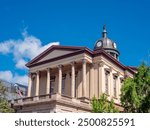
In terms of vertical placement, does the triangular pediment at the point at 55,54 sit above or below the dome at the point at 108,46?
below

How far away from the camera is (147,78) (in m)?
A: 27.2

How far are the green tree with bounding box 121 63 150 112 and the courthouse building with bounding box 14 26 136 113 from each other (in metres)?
12.0

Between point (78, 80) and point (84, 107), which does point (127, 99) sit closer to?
point (84, 107)

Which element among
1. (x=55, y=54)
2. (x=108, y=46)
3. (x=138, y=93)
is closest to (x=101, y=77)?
(x=55, y=54)

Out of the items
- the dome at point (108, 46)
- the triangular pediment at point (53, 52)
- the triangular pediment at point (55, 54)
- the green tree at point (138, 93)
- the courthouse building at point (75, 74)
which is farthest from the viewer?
the dome at point (108, 46)

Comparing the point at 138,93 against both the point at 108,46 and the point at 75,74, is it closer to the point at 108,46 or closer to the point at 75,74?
the point at 75,74

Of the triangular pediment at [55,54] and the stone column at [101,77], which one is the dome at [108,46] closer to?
the triangular pediment at [55,54]

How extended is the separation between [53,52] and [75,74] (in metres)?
4.57

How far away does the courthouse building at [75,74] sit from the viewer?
143 feet

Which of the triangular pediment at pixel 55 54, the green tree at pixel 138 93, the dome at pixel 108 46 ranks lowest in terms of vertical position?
the green tree at pixel 138 93

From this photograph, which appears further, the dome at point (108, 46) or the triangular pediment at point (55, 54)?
the dome at point (108, 46)

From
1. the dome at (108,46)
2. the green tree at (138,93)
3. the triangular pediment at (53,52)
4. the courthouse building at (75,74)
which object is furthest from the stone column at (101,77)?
the dome at (108,46)

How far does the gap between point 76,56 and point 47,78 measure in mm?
6124

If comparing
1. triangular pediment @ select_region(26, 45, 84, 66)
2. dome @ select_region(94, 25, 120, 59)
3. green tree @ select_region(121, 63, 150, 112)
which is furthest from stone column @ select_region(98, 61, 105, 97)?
dome @ select_region(94, 25, 120, 59)
